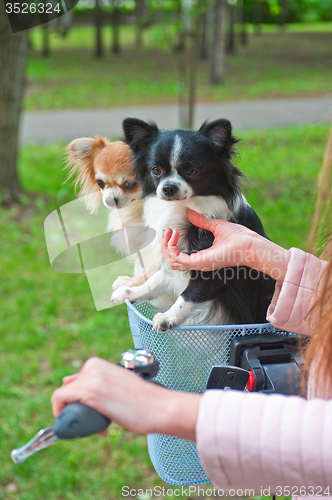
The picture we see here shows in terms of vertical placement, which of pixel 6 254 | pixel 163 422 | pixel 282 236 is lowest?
pixel 6 254

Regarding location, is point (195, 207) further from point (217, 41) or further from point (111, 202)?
point (217, 41)

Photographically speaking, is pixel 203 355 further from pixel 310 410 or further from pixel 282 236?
pixel 282 236

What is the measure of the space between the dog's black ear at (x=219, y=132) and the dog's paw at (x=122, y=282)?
1.98 ft

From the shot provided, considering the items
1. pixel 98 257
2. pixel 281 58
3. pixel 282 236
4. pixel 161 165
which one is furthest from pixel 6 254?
pixel 281 58

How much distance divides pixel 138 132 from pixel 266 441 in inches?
36.3

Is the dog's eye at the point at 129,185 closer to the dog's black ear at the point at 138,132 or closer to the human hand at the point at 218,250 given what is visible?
the dog's black ear at the point at 138,132

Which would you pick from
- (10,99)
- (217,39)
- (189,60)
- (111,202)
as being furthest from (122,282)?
(217,39)

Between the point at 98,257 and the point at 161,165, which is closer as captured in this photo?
the point at 161,165

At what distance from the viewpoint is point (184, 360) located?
1.29 m

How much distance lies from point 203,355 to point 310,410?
1.53 feet

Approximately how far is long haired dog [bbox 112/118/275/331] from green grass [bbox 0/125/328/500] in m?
0.18

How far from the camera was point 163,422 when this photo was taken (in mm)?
870

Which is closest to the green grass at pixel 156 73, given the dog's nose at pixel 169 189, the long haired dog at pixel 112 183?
the long haired dog at pixel 112 183

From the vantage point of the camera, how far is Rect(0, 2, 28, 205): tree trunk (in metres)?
4.75
